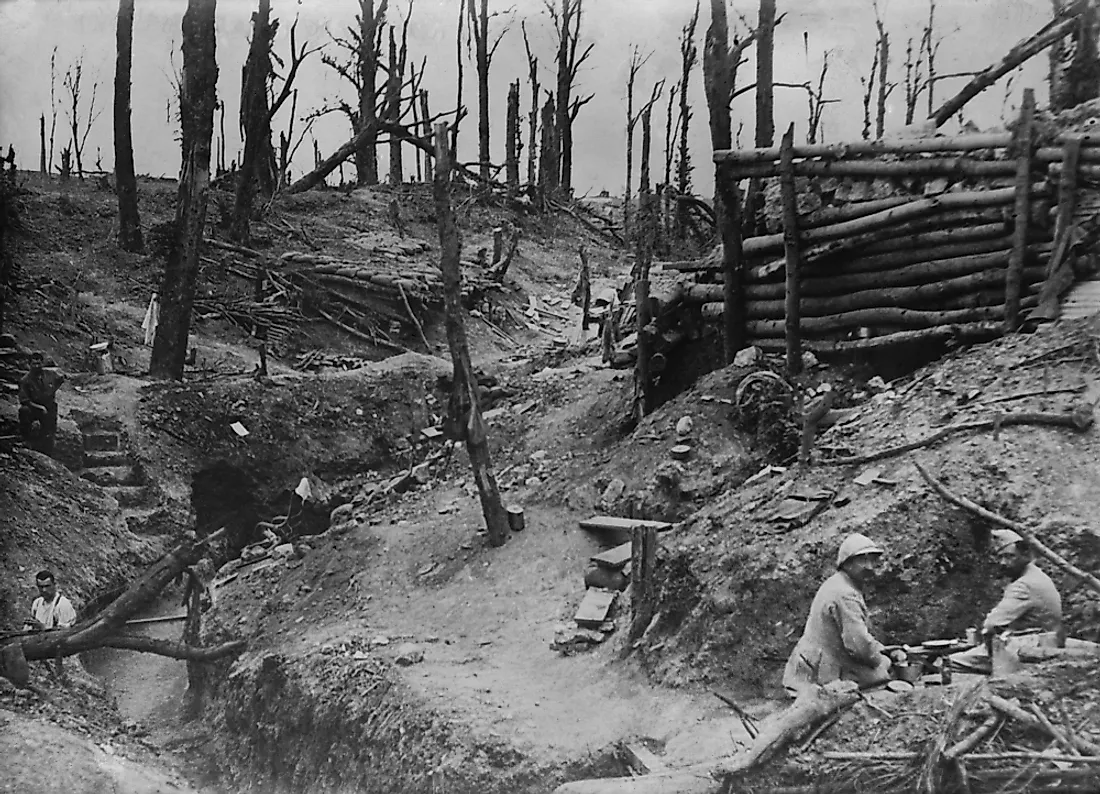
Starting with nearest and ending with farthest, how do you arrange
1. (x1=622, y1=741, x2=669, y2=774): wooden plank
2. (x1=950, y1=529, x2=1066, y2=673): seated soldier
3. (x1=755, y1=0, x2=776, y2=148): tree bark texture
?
(x1=950, y1=529, x2=1066, y2=673): seated soldier, (x1=622, y1=741, x2=669, y2=774): wooden plank, (x1=755, y1=0, x2=776, y2=148): tree bark texture

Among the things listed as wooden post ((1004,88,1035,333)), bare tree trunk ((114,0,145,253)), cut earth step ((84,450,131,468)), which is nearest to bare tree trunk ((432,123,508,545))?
cut earth step ((84,450,131,468))

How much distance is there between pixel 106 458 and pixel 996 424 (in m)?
7.52

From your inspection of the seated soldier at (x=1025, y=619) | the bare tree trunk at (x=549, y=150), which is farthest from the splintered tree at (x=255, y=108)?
the seated soldier at (x=1025, y=619)

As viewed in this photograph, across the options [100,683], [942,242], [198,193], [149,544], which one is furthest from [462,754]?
[198,193]

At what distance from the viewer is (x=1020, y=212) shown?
6188 mm

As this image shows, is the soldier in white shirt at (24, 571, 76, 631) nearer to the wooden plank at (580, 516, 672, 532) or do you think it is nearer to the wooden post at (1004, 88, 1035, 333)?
the wooden plank at (580, 516, 672, 532)

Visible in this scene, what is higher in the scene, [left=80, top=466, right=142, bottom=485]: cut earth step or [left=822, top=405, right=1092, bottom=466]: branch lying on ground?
[left=822, top=405, right=1092, bottom=466]: branch lying on ground

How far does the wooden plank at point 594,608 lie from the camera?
649 centimetres

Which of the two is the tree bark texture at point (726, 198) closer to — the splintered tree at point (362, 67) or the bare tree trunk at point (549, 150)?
the splintered tree at point (362, 67)

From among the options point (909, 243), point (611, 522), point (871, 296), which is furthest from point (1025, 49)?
point (611, 522)

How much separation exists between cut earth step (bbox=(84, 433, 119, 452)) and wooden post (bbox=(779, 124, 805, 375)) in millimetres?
6414

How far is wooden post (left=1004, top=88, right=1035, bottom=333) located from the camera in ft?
20.0

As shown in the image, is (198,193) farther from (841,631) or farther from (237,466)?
(841,631)

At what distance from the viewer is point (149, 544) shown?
25.7 feet
